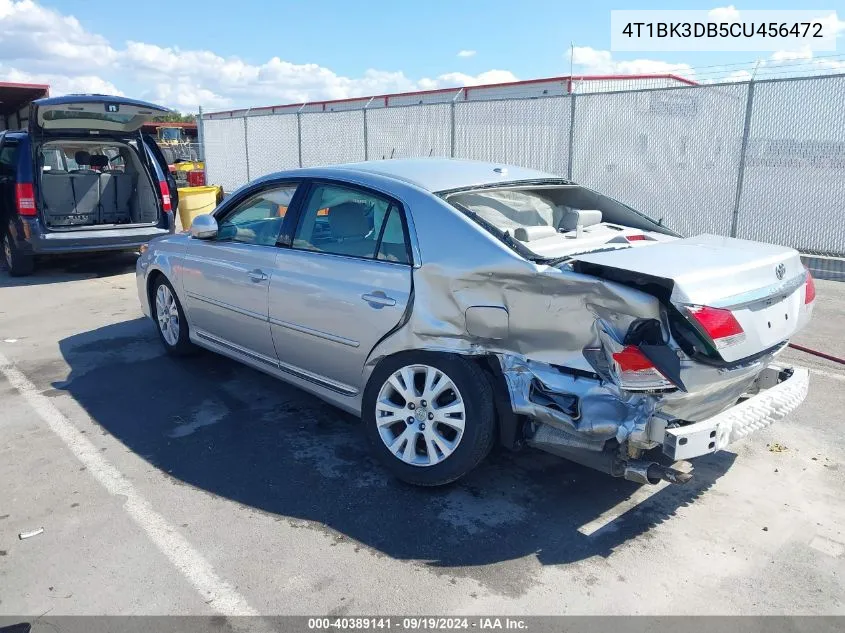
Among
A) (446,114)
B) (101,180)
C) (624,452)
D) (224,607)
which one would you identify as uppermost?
(446,114)

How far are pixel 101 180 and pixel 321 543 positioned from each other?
8.42 m

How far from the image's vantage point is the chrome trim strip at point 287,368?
159 inches

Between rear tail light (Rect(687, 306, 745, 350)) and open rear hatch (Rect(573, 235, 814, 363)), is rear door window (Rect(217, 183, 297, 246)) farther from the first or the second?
rear tail light (Rect(687, 306, 745, 350))

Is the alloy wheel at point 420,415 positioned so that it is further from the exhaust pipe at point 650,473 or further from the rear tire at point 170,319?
the rear tire at point 170,319

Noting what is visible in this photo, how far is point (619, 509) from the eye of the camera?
340 centimetres

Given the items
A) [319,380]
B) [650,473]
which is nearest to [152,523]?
[319,380]

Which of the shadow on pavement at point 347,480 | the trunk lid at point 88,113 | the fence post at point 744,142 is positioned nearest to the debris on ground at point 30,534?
the shadow on pavement at point 347,480

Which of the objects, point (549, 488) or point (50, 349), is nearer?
point (549, 488)

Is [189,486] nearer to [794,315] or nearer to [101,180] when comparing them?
[794,315]

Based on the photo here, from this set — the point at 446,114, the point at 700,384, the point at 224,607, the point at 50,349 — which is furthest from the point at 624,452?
the point at 446,114

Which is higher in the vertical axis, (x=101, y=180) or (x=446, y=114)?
(x=446, y=114)

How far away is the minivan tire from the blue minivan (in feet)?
0.04

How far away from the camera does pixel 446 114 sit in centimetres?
1377

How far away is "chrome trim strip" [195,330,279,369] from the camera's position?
458 cm
